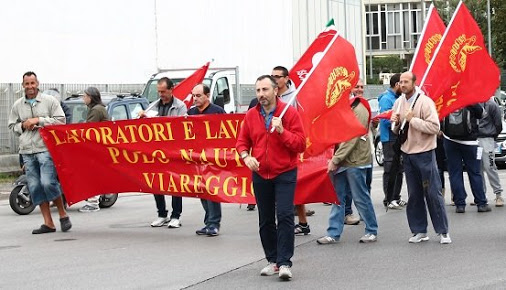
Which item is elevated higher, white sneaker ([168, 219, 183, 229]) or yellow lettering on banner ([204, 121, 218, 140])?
yellow lettering on banner ([204, 121, 218, 140])

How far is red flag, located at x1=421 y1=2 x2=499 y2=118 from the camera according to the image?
1238cm

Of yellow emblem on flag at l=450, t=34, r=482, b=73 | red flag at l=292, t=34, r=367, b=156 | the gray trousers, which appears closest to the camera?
red flag at l=292, t=34, r=367, b=156

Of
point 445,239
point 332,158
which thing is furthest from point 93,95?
point 445,239

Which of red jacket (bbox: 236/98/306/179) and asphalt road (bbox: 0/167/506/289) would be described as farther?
red jacket (bbox: 236/98/306/179)

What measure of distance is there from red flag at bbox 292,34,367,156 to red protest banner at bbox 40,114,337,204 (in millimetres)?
1188

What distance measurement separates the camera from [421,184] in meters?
12.0

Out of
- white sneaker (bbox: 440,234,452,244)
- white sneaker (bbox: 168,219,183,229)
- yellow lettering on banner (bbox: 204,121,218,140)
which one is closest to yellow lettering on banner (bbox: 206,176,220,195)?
yellow lettering on banner (bbox: 204,121,218,140)

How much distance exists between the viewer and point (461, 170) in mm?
15234

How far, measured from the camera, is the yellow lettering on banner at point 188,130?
13.5 m

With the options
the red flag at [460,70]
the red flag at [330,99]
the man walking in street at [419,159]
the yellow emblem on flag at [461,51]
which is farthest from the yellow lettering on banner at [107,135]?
the yellow emblem on flag at [461,51]

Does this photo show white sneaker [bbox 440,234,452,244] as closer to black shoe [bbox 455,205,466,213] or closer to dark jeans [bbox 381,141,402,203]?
black shoe [bbox 455,205,466,213]

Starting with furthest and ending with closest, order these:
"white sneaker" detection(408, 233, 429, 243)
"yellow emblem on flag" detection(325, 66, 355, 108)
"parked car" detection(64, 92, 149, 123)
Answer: "parked car" detection(64, 92, 149, 123) < "white sneaker" detection(408, 233, 429, 243) < "yellow emblem on flag" detection(325, 66, 355, 108)

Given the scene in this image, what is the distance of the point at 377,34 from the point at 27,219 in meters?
65.5

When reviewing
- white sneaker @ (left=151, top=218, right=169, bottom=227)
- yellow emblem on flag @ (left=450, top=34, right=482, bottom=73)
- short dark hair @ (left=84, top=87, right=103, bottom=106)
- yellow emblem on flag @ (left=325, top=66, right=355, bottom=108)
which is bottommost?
white sneaker @ (left=151, top=218, right=169, bottom=227)
